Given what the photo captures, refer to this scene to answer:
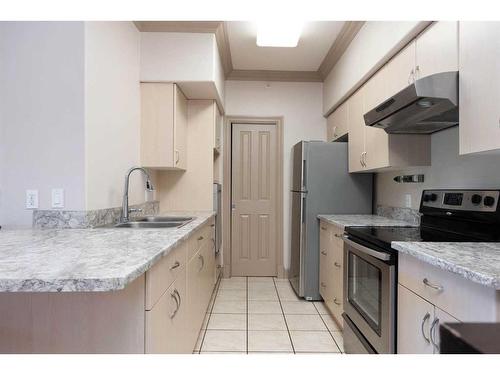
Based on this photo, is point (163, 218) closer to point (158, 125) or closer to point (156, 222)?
point (156, 222)

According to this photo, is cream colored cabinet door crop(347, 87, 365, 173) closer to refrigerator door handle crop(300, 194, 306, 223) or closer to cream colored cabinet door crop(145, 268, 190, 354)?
refrigerator door handle crop(300, 194, 306, 223)

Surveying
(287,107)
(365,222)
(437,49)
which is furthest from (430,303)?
(287,107)

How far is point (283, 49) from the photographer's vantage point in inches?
126

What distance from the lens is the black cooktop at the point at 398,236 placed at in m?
1.51

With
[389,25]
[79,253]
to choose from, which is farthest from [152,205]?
[389,25]

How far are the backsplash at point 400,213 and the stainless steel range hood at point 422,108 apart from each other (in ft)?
2.16

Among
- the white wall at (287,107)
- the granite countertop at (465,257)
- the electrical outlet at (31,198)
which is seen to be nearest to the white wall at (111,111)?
the electrical outlet at (31,198)

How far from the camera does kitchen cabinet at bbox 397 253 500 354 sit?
3.08 ft

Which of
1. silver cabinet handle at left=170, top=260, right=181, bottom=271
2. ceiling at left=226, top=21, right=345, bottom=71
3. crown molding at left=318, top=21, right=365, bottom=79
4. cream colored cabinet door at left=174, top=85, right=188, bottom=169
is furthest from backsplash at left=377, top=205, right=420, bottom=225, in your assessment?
cream colored cabinet door at left=174, top=85, right=188, bottom=169

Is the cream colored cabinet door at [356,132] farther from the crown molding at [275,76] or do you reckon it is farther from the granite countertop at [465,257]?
the granite countertop at [465,257]

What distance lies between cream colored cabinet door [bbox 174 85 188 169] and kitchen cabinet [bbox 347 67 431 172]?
1.68 m

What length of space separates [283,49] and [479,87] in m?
2.27

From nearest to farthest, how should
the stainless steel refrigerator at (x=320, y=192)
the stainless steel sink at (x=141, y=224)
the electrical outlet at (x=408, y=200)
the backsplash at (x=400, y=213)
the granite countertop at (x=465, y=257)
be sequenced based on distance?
1. the granite countertop at (x=465, y=257)
2. the stainless steel sink at (x=141, y=224)
3. the backsplash at (x=400, y=213)
4. the electrical outlet at (x=408, y=200)
5. the stainless steel refrigerator at (x=320, y=192)

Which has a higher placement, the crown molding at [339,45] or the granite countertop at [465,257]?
the crown molding at [339,45]
